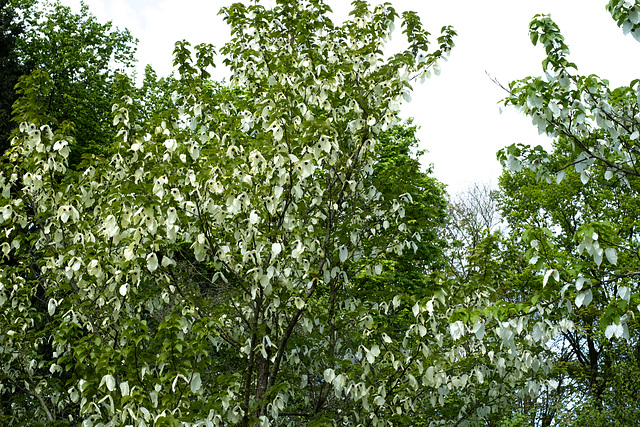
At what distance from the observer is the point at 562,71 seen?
4.93 m

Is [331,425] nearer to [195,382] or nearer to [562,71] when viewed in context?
[195,382]

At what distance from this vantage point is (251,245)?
19.1 ft

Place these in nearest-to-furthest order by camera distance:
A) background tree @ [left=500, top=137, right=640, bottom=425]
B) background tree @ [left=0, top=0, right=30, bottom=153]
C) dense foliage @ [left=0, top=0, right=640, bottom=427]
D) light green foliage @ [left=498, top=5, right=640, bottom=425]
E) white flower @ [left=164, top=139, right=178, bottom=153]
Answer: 1. light green foliage @ [left=498, top=5, right=640, bottom=425]
2. dense foliage @ [left=0, top=0, right=640, bottom=427]
3. white flower @ [left=164, top=139, right=178, bottom=153]
4. background tree @ [left=0, top=0, right=30, bottom=153]
5. background tree @ [left=500, top=137, right=640, bottom=425]

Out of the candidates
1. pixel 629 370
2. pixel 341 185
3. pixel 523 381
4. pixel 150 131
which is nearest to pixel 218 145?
pixel 150 131

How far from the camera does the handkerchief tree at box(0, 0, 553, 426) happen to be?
17.5ft

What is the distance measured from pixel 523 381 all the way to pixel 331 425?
11.1ft

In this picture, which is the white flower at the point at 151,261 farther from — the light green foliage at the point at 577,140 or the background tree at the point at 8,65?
the background tree at the point at 8,65

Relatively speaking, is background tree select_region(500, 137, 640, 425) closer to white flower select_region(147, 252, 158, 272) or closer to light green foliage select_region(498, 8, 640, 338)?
light green foliage select_region(498, 8, 640, 338)

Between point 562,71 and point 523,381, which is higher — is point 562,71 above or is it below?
above

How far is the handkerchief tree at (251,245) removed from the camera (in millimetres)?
5320

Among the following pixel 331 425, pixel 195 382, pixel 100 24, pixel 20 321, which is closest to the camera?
pixel 195 382

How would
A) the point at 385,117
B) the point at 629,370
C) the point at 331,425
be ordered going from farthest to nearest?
the point at 629,370, the point at 385,117, the point at 331,425

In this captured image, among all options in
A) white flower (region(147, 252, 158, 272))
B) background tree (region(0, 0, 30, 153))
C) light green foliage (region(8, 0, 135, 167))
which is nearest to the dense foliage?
white flower (region(147, 252, 158, 272))

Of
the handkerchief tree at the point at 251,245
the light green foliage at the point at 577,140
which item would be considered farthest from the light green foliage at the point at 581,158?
the handkerchief tree at the point at 251,245
